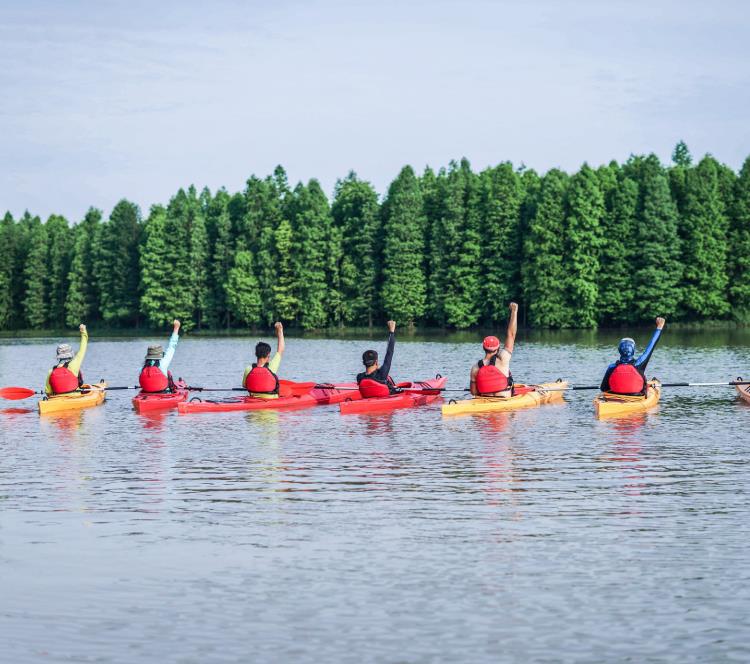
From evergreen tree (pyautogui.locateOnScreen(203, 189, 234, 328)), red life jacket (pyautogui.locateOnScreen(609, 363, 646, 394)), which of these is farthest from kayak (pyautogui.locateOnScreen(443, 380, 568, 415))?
evergreen tree (pyautogui.locateOnScreen(203, 189, 234, 328))

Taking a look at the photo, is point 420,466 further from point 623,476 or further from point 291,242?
point 291,242


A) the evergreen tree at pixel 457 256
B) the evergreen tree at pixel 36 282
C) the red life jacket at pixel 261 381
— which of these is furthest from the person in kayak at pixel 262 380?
the evergreen tree at pixel 36 282

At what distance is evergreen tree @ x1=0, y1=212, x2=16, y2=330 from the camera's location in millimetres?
134250

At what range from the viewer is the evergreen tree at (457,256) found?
104438 millimetres

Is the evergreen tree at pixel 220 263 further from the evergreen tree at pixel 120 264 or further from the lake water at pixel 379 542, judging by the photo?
the lake water at pixel 379 542

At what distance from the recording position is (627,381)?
27.0 metres

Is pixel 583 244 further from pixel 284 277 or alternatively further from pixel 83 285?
pixel 83 285

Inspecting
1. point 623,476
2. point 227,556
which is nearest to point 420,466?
point 623,476

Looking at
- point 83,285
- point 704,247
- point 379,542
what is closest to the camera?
point 379,542

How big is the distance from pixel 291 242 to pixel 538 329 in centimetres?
2863

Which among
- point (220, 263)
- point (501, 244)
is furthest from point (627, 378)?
point (220, 263)

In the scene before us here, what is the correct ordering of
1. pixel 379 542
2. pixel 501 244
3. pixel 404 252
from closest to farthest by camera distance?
pixel 379 542, pixel 501 244, pixel 404 252

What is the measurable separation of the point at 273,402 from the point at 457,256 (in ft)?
259

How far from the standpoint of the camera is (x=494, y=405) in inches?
1097
